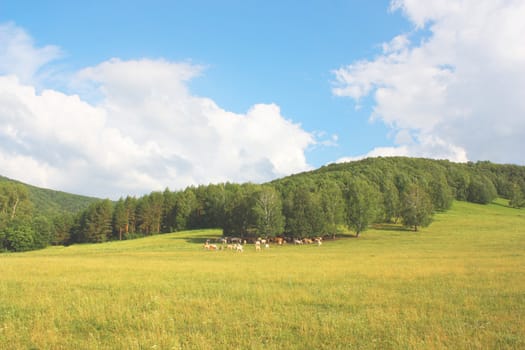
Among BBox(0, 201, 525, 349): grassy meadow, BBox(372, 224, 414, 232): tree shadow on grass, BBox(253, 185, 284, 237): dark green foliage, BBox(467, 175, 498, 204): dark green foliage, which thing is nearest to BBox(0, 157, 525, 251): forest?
BBox(253, 185, 284, 237): dark green foliage

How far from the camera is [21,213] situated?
111m

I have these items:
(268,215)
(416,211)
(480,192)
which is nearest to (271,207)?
(268,215)

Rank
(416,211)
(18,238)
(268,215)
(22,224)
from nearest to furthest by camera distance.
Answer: (268,215) < (416,211) < (18,238) < (22,224)

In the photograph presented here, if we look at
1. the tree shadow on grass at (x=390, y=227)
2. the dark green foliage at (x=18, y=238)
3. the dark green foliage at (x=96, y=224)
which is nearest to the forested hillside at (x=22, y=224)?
the dark green foliage at (x=18, y=238)

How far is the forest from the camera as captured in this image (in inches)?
2916


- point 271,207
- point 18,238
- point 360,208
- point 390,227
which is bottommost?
point 18,238

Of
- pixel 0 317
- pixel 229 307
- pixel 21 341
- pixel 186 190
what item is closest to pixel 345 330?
pixel 229 307

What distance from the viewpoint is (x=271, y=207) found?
240ft

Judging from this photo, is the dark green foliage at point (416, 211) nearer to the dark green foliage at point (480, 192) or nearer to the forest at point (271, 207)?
the forest at point (271, 207)

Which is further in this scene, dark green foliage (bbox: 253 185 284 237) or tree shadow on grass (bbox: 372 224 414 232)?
tree shadow on grass (bbox: 372 224 414 232)

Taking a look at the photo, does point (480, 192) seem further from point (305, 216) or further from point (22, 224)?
point (22, 224)

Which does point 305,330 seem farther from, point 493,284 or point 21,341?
point 493,284

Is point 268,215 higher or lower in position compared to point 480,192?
lower

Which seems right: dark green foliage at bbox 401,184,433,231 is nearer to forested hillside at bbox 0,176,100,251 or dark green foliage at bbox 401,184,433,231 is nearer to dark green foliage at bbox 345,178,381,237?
dark green foliage at bbox 345,178,381,237
